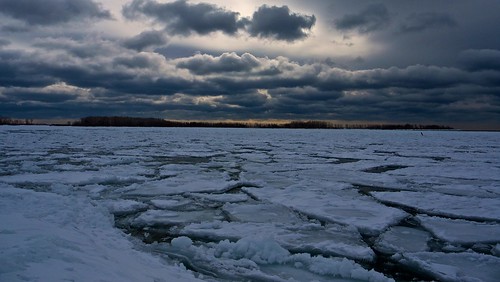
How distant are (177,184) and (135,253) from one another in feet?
10.5

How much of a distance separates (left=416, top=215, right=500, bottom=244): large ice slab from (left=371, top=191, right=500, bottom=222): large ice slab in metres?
0.27

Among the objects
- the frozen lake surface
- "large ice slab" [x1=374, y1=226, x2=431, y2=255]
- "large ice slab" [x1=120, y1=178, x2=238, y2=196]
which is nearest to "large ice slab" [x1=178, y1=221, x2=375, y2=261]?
the frozen lake surface

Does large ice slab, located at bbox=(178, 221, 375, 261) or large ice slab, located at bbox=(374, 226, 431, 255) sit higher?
large ice slab, located at bbox=(178, 221, 375, 261)

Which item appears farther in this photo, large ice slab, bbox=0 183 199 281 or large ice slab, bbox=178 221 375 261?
large ice slab, bbox=178 221 375 261

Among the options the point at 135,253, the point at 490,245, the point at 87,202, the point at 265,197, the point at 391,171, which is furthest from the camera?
the point at 391,171

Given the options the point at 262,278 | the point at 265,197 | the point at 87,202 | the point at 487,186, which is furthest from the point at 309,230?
the point at 487,186

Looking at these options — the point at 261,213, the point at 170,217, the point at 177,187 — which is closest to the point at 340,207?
the point at 261,213

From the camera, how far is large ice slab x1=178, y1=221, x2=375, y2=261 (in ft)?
9.32

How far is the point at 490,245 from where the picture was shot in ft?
10.1

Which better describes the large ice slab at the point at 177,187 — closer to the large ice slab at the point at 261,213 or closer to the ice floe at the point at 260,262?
the large ice slab at the point at 261,213

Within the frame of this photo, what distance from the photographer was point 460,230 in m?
3.46

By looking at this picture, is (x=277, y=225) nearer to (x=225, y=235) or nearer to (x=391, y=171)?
(x=225, y=235)

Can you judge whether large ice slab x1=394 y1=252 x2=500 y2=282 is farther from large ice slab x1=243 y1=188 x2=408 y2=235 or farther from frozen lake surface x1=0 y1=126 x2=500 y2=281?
large ice slab x1=243 y1=188 x2=408 y2=235

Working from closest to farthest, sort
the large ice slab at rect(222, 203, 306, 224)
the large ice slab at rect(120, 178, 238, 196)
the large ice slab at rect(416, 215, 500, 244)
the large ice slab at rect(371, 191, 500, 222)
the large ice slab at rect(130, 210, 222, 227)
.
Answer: the large ice slab at rect(416, 215, 500, 244) < the large ice slab at rect(130, 210, 222, 227) < the large ice slab at rect(222, 203, 306, 224) < the large ice slab at rect(371, 191, 500, 222) < the large ice slab at rect(120, 178, 238, 196)
